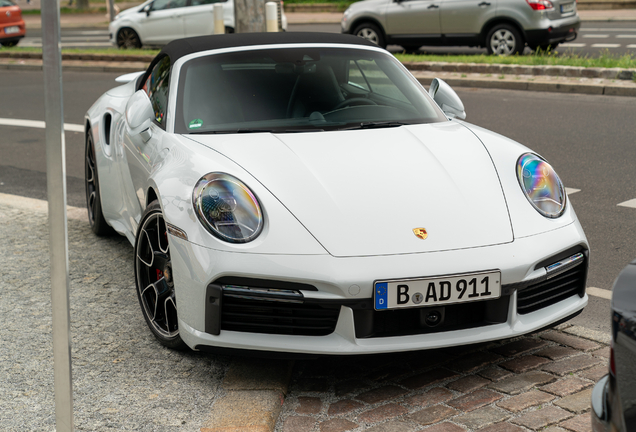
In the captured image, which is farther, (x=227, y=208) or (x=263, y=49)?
(x=263, y=49)

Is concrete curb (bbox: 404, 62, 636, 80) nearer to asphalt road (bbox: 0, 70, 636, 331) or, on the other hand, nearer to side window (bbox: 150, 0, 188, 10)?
asphalt road (bbox: 0, 70, 636, 331)

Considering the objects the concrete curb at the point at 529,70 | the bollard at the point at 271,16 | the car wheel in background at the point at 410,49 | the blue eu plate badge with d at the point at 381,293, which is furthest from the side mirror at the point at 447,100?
the car wheel in background at the point at 410,49

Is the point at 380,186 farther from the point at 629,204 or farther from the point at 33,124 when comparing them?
the point at 33,124

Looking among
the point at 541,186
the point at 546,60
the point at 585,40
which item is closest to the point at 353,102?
the point at 541,186

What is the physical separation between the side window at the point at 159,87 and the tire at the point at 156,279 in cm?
67

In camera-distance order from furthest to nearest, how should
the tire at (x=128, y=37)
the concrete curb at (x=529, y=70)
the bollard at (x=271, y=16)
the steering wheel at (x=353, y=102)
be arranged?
1. the tire at (x=128, y=37)
2. the bollard at (x=271, y=16)
3. the concrete curb at (x=529, y=70)
4. the steering wheel at (x=353, y=102)

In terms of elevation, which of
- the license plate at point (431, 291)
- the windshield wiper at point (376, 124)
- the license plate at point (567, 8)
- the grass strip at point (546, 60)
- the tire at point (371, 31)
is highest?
the license plate at point (567, 8)

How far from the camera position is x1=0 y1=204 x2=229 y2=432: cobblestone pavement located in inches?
112

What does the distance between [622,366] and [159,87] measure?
3290 mm

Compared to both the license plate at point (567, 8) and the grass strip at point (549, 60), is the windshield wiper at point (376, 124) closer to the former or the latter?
the grass strip at point (549, 60)

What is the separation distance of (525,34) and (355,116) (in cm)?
1034

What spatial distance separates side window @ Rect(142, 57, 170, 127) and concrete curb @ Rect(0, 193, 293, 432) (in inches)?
55.9

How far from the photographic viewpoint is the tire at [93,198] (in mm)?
5051

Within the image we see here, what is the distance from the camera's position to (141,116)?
404 cm
